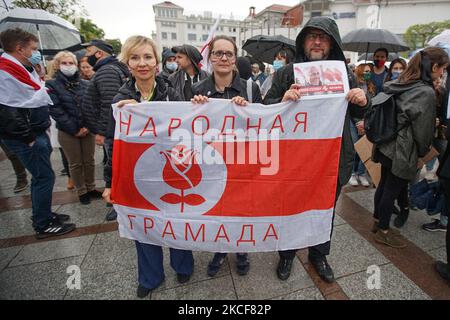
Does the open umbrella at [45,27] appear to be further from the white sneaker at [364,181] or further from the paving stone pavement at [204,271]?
the white sneaker at [364,181]

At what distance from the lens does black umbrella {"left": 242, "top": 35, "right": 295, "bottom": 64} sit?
21.5ft

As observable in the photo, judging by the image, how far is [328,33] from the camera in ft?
6.38

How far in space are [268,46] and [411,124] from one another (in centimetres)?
533

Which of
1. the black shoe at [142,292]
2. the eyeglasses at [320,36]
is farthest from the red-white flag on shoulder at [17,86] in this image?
the eyeglasses at [320,36]

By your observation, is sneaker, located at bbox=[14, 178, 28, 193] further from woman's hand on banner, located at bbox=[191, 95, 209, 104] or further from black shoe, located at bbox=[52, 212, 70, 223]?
woman's hand on banner, located at bbox=[191, 95, 209, 104]

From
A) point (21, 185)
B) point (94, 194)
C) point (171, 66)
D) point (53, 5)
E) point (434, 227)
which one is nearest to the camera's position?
point (434, 227)

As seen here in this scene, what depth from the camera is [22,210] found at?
3695 millimetres

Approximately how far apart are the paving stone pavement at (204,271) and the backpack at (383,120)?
3.88 ft

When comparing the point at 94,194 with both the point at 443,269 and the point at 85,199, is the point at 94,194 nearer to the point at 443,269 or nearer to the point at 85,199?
the point at 85,199

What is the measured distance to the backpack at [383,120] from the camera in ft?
8.27

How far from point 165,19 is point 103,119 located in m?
77.7

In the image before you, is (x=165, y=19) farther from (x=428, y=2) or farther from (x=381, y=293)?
(x=381, y=293)

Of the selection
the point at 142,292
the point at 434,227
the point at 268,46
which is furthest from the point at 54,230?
the point at 268,46

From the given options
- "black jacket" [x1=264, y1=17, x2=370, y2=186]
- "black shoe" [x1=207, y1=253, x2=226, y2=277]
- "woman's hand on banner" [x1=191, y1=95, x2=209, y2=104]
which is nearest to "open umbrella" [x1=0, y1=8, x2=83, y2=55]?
"woman's hand on banner" [x1=191, y1=95, x2=209, y2=104]
